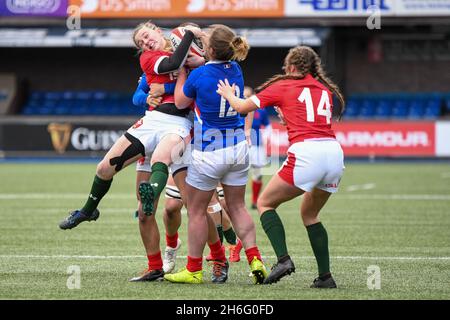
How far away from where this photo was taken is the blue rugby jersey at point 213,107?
29.0 ft

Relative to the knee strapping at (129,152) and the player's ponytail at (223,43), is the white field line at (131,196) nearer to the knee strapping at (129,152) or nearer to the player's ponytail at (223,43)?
the knee strapping at (129,152)

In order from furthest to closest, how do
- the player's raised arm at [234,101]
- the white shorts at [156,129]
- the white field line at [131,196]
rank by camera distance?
the white field line at [131,196] → the white shorts at [156,129] → the player's raised arm at [234,101]

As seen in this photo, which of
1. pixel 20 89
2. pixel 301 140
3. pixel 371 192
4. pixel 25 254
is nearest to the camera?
pixel 301 140

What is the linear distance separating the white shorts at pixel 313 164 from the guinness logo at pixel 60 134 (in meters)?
22.9

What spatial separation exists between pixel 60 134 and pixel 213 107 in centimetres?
2292

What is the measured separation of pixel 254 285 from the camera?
9.05 metres

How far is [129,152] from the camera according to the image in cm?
923

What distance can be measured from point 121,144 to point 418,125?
21417 millimetres

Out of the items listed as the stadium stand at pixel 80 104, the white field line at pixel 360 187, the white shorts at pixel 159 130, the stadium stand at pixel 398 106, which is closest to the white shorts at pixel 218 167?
the white shorts at pixel 159 130

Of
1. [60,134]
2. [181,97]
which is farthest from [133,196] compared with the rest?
[60,134]

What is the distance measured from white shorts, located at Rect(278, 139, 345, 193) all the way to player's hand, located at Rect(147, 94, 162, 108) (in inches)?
54.8

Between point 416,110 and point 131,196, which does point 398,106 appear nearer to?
point 416,110
